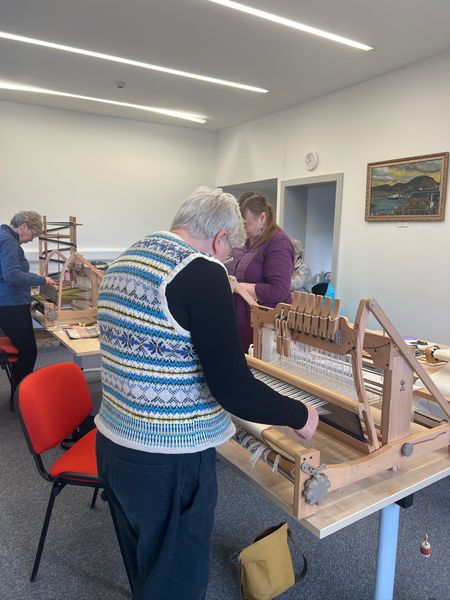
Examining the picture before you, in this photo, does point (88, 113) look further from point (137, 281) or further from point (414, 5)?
point (137, 281)

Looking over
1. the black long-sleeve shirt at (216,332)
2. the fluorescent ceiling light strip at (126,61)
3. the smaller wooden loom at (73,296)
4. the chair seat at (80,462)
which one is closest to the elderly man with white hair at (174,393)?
the black long-sleeve shirt at (216,332)

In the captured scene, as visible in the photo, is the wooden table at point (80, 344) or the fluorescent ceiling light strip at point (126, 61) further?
the fluorescent ceiling light strip at point (126, 61)

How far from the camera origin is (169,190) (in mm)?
6230

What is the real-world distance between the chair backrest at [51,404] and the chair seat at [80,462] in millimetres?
76

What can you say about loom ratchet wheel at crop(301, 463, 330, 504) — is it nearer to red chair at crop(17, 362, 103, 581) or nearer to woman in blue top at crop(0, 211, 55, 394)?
red chair at crop(17, 362, 103, 581)

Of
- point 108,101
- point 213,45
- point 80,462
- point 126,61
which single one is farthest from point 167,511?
point 108,101

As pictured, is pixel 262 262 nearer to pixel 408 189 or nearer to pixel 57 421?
pixel 57 421

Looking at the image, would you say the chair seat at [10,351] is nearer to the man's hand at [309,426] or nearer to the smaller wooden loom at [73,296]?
the smaller wooden loom at [73,296]

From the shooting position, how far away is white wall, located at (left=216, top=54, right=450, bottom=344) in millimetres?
3590


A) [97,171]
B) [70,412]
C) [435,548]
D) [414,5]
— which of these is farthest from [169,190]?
[435,548]

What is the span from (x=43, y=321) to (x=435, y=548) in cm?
286

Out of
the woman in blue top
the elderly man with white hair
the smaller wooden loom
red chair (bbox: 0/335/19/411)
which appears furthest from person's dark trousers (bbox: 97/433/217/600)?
red chair (bbox: 0/335/19/411)

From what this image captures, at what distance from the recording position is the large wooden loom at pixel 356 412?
1.01 m

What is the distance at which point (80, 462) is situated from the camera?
1771 mm
